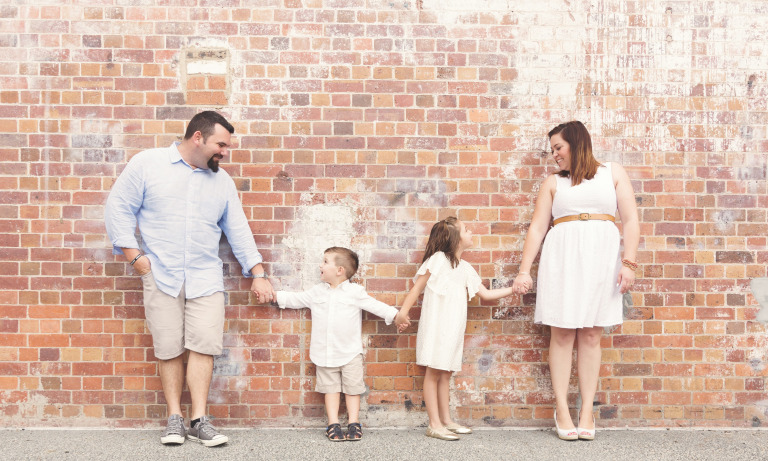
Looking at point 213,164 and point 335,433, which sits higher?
point 213,164

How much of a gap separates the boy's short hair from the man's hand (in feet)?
1.52

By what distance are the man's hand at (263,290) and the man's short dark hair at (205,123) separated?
1006 mm

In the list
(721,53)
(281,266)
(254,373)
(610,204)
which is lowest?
(254,373)

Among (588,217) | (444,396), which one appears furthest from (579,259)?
(444,396)

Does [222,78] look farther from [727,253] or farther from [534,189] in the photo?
[727,253]

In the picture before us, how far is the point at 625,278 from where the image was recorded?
3910 millimetres

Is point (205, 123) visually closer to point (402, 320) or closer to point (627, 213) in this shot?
point (402, 320)

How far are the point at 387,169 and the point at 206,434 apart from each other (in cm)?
210

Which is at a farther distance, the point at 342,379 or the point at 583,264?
the point at 342,379

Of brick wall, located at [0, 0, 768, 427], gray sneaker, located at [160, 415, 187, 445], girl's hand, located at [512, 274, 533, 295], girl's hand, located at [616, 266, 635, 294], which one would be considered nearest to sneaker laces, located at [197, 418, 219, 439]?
gray sneaker, located at [160, 415, 187, 445]

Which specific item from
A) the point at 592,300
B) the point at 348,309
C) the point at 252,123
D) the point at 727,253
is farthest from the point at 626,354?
the point at 252,123

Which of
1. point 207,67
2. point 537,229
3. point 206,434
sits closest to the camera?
point 206,434

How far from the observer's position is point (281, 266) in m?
4.26

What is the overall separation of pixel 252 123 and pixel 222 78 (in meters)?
0.37
